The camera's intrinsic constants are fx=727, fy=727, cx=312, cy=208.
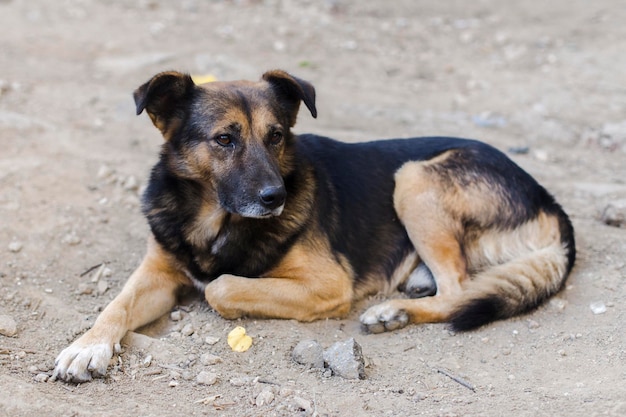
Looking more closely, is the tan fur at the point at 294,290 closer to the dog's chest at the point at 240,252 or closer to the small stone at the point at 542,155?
the dog's chest at the point at 240,252

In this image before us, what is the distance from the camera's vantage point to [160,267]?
500cm

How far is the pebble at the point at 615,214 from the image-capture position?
5.91 meters

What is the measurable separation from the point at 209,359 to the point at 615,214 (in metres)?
3.60

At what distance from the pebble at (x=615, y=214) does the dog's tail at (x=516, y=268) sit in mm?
635

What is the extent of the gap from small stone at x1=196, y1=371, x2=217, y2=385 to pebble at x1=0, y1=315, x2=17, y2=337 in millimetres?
1227

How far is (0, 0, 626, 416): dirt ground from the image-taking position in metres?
3.90

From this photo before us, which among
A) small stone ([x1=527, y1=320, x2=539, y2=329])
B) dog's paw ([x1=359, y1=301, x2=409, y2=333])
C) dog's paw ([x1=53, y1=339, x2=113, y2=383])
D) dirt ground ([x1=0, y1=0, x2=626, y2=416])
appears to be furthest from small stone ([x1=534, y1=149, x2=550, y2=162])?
dog's paw ([x1=53, y1=339, x2=113, y2=383])

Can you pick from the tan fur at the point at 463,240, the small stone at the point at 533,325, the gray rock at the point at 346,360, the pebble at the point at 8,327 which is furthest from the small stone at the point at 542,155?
the pebble at the point at 8,327

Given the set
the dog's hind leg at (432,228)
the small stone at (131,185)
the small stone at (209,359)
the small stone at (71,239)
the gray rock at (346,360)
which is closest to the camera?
the gray rock at (346,360)

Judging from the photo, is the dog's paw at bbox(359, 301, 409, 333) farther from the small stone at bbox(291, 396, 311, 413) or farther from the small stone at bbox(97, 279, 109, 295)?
the small stone at bbox(97, 279, 109, 295)

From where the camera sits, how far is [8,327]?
4344 millimetres

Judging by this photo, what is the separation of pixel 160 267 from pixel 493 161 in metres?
2.60

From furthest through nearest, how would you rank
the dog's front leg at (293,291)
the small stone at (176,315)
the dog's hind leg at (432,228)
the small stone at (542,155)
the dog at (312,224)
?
the small stone at (542,155) < the dog's hind leg at (432,228) < the small stone at (176,315) < the dog's front leg at (293,291) < the dog at (312,224)

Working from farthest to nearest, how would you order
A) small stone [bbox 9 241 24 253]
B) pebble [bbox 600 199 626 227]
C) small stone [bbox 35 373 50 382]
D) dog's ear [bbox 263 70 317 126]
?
pebble [bbox 600 199 626 227] → small stone [bbox 9 241 24 253] → dog's ear [bbox 263 70 317 126] → small stone [bbox 35 373 50 382]
